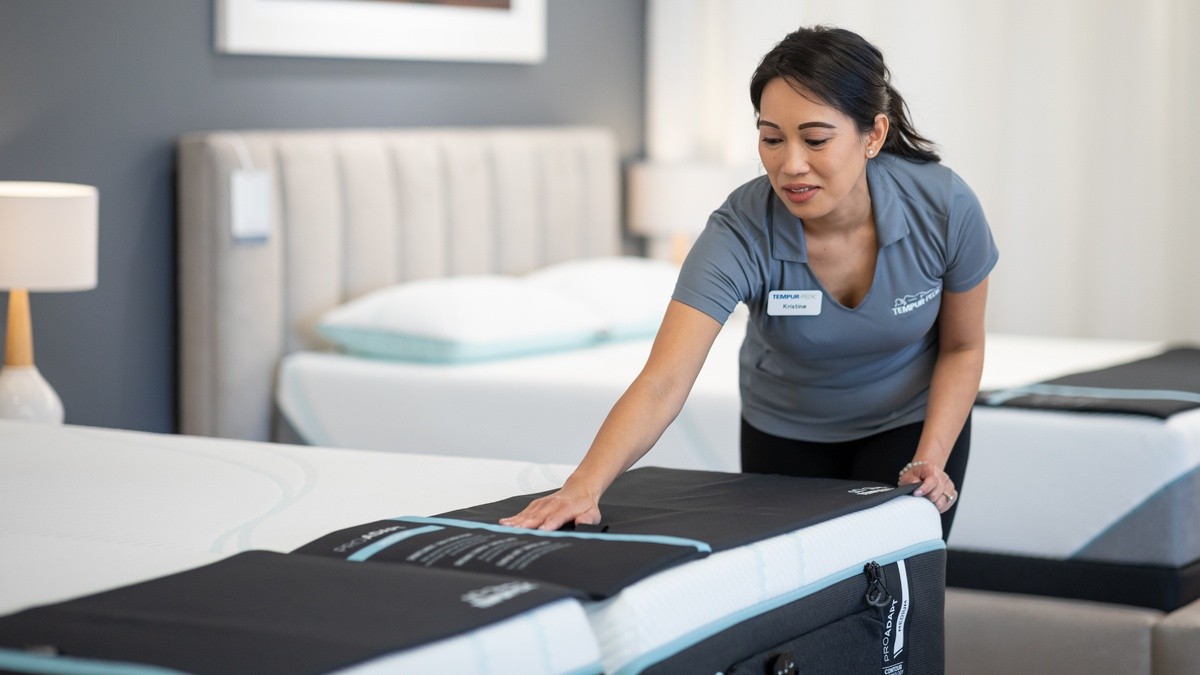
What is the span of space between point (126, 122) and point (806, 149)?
80.6 inches

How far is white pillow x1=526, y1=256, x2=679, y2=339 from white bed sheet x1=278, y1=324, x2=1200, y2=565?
70 millimetres

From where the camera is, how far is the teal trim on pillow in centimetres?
369

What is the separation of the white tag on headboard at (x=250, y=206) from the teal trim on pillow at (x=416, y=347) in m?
0.30

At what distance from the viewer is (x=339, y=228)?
3.88 meters

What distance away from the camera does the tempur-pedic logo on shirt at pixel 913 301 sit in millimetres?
2102

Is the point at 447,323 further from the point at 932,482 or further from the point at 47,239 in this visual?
the point at 932,482

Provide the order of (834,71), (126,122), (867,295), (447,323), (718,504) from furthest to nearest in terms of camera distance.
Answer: (447,323)
(126,122)
(867,295)
(834,71)
(718,504)

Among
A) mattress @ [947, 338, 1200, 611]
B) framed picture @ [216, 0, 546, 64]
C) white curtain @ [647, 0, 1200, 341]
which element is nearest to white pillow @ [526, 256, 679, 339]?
framed picture @ [216, 0, 546, 64]

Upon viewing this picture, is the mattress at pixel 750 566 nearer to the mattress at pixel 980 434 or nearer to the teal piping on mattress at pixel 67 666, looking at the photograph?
the teal piping on mattress at pixel 67 666

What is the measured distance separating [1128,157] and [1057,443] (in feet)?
Result: 6.71

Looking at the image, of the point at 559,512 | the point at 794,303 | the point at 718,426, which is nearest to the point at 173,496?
the point at 559,512

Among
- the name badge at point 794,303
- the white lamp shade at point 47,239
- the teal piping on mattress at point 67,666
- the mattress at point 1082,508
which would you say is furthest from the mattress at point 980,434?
the teal piping on mattress at point 67,666

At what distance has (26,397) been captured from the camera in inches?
119

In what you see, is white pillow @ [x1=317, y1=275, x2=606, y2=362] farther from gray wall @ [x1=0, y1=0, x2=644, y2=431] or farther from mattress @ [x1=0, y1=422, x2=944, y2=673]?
mattress @ [x1=0, y1=422, x2=944, y2=673]
